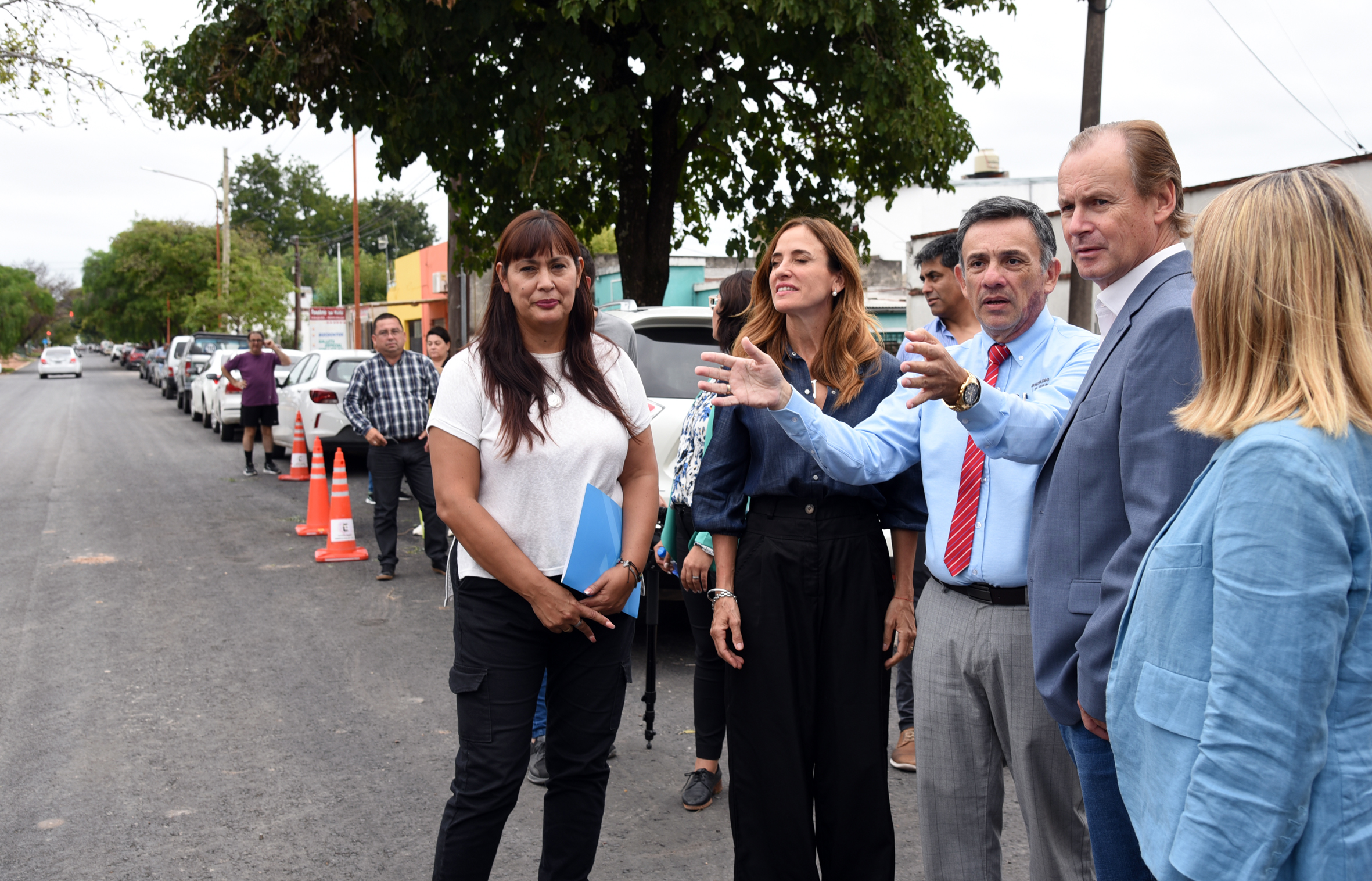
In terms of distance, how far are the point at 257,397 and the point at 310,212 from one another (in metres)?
98.9

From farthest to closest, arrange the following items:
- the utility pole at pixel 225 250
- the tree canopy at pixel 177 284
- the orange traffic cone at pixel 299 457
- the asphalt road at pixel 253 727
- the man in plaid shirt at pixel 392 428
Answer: the tree canopy at pixel 177 284
the utility pole at pixel 225 250
the orange traffic cone at pixel 299 457
the man in plaid shirt at pixel 392 428
the asphalt road at pixel 253 727

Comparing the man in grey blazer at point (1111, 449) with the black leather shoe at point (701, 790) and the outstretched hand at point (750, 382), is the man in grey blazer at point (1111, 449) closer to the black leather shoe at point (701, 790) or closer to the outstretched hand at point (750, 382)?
the outstretched hand at point (750, 382)

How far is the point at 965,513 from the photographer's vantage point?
266 centimetres

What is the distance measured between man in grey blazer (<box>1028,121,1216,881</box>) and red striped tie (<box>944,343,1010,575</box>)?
1.15 feet

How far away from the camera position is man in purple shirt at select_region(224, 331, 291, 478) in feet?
47.1

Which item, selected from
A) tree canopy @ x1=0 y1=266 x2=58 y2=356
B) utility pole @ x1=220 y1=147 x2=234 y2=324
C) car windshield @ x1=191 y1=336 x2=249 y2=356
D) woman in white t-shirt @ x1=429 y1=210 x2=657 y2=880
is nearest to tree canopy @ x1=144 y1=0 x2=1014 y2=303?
woman in white t-shirt @ x1=429 y1=210 x2=657 y2=880

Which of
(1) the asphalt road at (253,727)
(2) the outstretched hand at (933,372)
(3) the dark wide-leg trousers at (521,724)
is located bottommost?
(1) the asphalt road at (253,727)

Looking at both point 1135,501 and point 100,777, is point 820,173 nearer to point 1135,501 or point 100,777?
point 100,777

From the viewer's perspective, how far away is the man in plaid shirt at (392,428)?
839 cm

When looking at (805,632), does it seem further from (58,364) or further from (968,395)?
(58,364)

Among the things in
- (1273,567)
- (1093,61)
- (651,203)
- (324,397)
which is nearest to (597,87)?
(651,203)

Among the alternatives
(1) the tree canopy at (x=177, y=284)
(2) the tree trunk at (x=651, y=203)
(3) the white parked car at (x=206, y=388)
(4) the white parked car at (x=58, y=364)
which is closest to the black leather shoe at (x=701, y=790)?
(2) the tree trunk at (x=651, y=203)

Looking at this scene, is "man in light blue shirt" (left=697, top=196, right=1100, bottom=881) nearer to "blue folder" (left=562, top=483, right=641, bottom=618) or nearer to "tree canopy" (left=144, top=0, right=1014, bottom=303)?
"blue folder" (left=562, top=483, right=641, bottom=618)

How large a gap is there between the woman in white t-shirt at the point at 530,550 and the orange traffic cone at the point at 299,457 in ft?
36.0
